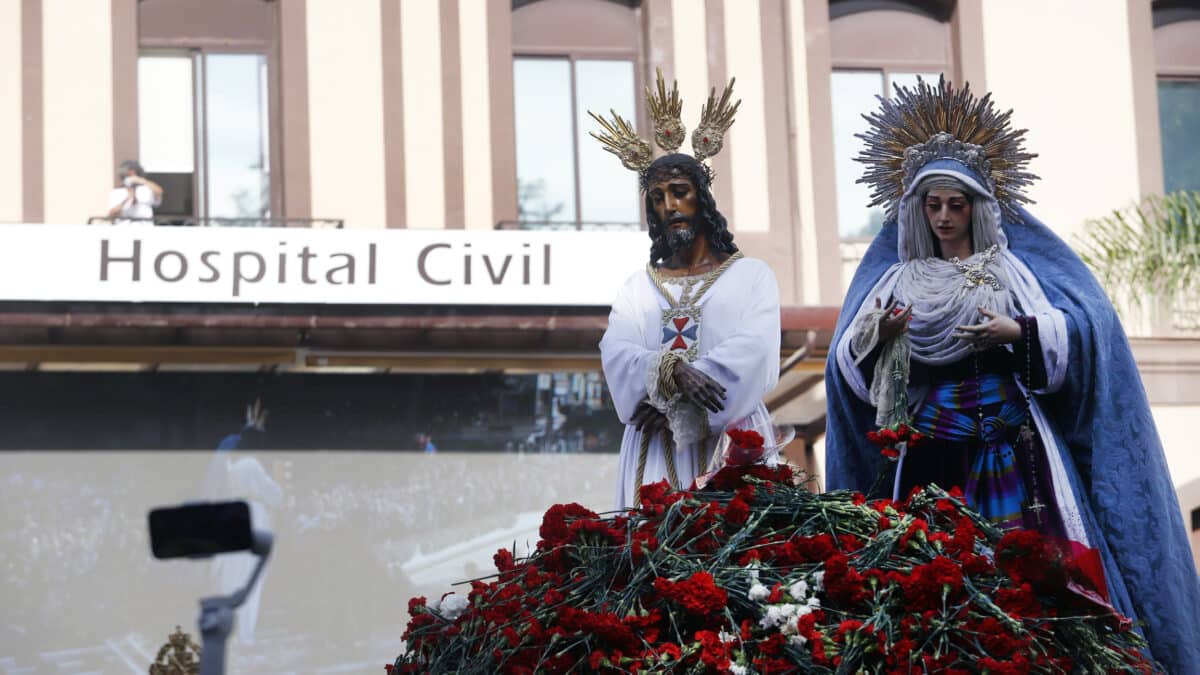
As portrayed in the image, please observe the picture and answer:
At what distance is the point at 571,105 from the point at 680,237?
9.32 m

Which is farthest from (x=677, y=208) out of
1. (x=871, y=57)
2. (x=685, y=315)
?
(x=871, y=57)

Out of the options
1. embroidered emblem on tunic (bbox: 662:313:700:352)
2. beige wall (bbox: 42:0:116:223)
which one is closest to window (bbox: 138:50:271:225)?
beige wall (bbox: 42:0:116:223)

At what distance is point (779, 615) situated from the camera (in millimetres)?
3105

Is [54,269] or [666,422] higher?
[54,269]

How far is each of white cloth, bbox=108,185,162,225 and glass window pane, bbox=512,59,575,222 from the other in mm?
2732

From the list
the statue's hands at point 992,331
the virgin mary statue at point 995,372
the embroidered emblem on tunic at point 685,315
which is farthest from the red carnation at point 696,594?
the embroidered emblem on tunic at point 685,315

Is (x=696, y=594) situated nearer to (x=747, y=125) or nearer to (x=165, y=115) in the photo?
(x=165, y=115)

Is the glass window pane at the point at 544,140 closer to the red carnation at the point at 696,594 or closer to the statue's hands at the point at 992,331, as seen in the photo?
the statue's hands at the point at 992,331

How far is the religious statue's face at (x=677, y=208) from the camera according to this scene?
536 cm

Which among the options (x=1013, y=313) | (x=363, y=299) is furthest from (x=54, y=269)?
(x=1013, y=313)

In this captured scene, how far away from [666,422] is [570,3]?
32.7 feet

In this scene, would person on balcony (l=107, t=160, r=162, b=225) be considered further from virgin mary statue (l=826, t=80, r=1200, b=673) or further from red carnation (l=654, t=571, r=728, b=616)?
red carnation (l=654, t=571, r=728, b=616)

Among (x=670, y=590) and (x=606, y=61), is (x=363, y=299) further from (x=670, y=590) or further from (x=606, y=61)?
(x=670, y=590)

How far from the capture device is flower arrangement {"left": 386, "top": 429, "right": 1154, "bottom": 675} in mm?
3059
